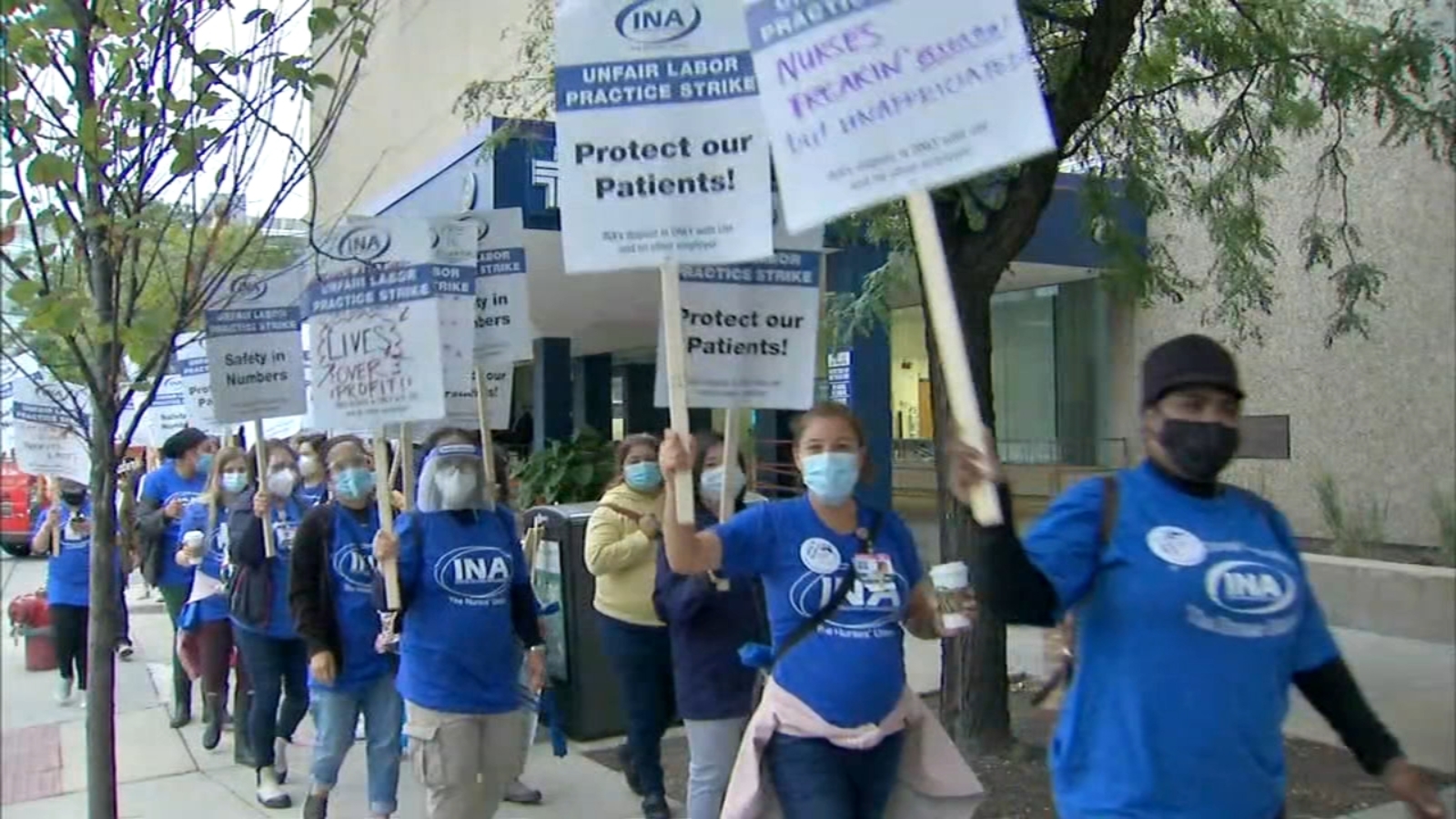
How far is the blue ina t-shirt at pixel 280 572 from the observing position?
22.5ft

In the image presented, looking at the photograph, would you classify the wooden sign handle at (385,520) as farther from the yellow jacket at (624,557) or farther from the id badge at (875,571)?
the id badge at (875,571)

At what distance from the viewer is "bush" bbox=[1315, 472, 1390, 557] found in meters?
12.0

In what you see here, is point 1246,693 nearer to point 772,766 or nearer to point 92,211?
point 772,766

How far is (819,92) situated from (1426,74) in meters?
5.94

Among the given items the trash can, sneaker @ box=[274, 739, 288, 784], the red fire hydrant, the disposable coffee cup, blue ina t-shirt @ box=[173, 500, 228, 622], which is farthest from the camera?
the red fire hydrant

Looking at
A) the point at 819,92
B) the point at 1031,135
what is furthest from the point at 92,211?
the point at 1031,135

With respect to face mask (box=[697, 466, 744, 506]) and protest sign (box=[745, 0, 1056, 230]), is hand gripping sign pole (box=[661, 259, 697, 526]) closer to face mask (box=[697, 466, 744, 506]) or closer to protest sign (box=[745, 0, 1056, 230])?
protest sign (box=[745, 0, 1056, 230])

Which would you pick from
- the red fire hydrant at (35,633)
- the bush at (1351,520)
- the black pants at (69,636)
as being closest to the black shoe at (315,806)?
the black pants at (69,636)

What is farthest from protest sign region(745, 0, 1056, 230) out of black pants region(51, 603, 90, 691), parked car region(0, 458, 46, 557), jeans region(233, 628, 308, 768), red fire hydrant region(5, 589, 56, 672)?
parked car region(0, 458, 46, 557)

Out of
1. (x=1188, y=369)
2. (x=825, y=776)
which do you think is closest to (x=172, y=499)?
(x=825, y=776)

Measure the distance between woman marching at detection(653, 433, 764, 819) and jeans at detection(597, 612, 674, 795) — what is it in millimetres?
703

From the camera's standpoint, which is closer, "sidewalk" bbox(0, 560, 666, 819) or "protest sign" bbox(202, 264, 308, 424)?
"protest sign" bbox(202, 264, 308, 424)

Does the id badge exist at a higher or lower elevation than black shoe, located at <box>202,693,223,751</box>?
higher

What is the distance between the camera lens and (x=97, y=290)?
15.5 ft
